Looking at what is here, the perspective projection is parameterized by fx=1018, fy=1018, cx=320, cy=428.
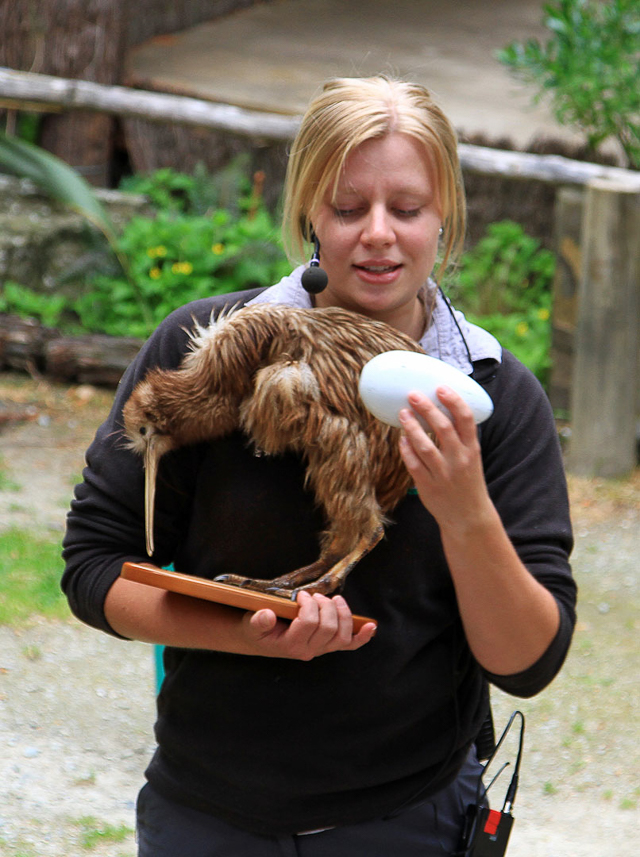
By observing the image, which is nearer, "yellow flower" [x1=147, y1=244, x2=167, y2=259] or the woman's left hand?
the woman's left hand

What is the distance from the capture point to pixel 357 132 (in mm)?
1396

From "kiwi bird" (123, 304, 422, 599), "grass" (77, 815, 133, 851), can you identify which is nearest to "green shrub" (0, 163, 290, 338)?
"grass" (77, 815, 133, 851)

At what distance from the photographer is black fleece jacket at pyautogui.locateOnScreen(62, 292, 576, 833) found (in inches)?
59.7

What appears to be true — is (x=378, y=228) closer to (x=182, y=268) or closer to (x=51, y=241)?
(x=182, y=268)

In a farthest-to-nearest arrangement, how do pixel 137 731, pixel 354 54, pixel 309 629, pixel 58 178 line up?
1. pixel 354 54
2. pixel 58 178
3. pixel 137 731
4. pixel 309 629

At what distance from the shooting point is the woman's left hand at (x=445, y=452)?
3.85ft

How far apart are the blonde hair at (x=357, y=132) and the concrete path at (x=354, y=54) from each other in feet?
17.5

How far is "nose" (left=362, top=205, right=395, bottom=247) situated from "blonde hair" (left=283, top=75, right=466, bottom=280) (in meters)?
0.07

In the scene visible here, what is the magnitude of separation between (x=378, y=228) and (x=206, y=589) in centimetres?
53

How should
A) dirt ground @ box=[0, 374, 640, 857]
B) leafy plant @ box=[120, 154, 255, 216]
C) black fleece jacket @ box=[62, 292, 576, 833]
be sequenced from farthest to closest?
leafy plant @ box=[120, 154, 255, 216] → dirt ground @ box=[0, 374, 640, 857] → black fleece jacket @ box=[62, 292, 576, 833]

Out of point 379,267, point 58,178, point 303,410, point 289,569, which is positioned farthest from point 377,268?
point 58,178

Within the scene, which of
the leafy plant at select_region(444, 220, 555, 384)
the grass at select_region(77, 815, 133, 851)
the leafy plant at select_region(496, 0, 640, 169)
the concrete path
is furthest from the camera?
the concrete path

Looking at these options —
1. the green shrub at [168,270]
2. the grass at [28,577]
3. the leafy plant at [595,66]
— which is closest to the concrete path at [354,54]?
the leafy plant at [595,66]

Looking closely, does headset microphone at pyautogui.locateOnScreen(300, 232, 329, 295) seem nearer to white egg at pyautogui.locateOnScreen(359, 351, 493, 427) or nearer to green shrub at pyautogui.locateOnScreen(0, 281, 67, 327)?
white egg at pyautogui.locateOnScreen(359, 351, 493, 427)
